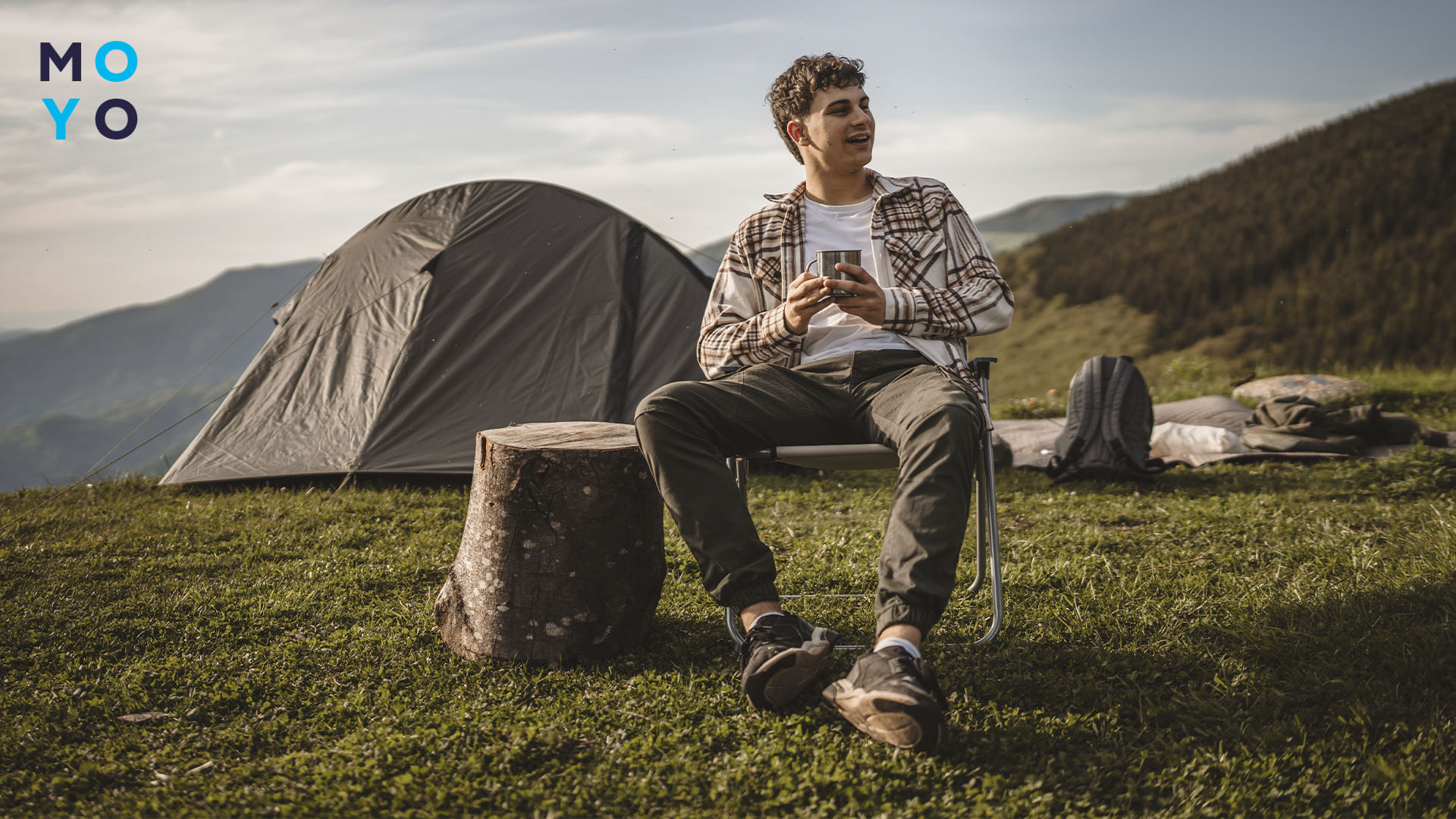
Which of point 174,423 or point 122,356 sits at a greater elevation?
point 122,356

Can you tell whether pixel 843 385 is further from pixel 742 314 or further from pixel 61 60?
pixel 61 60

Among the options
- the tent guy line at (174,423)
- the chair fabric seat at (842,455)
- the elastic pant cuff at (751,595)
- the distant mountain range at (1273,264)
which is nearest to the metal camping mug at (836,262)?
the chair fabric seat at (842,455)

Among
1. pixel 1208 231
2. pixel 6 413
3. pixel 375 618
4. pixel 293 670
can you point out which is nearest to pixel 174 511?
pixel 375 618

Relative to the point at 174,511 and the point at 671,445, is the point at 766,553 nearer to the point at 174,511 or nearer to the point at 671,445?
the point at 671,445

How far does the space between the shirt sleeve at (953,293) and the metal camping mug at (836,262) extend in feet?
0.60

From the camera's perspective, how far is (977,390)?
2.72 meters

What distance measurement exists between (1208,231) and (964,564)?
945 inches

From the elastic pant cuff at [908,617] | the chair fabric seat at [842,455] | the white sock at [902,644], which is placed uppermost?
the chair fabric seat at [842,455]

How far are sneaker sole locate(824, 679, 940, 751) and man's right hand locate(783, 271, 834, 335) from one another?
3.49 ft

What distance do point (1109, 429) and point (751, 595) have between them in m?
3.32

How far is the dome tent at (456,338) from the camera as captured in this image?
5.05 meters

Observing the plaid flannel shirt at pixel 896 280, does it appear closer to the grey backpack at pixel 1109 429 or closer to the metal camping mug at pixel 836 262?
the metal camping mug at pixel 836 262

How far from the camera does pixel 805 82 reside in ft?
10.1

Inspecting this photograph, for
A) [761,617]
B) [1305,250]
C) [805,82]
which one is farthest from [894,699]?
[1305,250]
